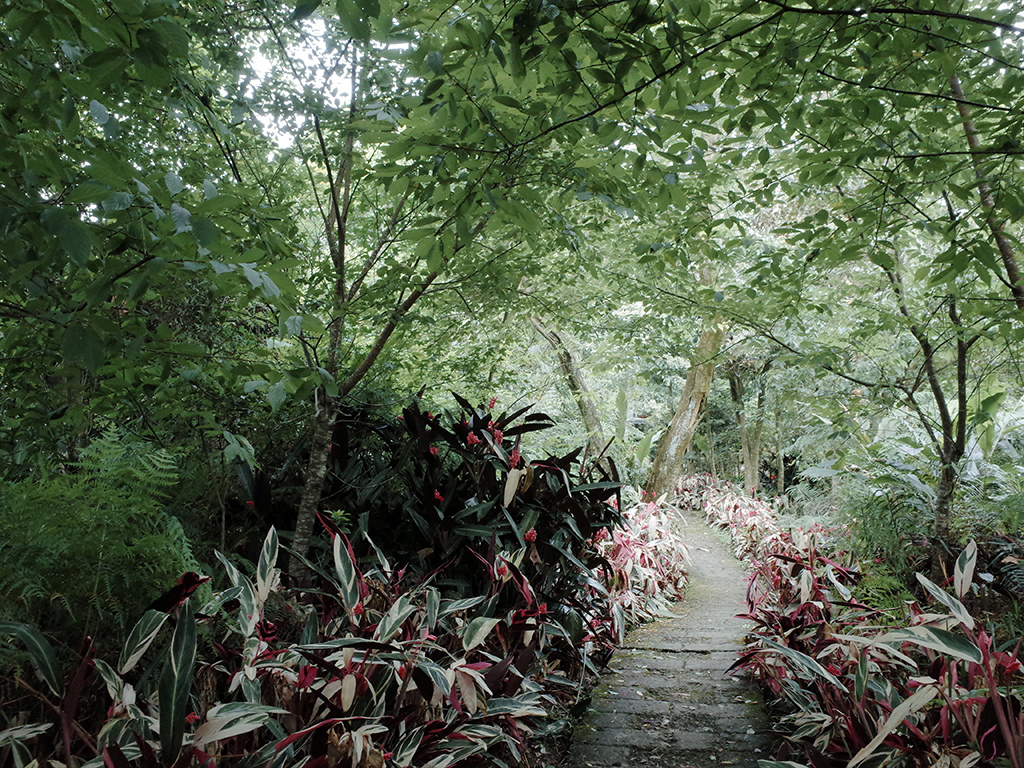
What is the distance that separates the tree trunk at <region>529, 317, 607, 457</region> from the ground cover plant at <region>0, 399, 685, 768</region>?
3539 mm

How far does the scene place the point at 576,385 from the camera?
7320 mm

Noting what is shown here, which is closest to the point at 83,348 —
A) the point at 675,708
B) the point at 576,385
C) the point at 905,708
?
the point at 905,708

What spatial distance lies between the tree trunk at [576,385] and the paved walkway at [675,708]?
3.00 m

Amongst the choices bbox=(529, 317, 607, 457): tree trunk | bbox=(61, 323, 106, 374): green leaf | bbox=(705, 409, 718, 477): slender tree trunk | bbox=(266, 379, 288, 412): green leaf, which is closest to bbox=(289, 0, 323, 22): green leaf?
bbox=(61, 323, 106, 374): green leaf

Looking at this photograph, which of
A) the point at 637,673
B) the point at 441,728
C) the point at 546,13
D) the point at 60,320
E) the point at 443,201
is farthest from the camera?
the point at 637,673

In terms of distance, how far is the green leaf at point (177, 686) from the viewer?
1.02 metres

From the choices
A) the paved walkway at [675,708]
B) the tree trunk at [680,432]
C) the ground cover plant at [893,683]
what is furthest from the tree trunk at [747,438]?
the ground cover plant at [893,683]

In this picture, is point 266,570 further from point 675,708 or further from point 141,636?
point 675,708

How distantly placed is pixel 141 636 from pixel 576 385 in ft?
20.9

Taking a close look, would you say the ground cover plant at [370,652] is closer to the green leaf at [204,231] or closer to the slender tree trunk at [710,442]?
the green leaf at [204,231]

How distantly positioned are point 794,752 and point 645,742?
499 millimetres

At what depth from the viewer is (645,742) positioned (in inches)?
83.6

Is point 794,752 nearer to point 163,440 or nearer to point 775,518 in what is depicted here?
point 163,440

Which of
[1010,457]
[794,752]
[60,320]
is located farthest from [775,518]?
[60,320]
